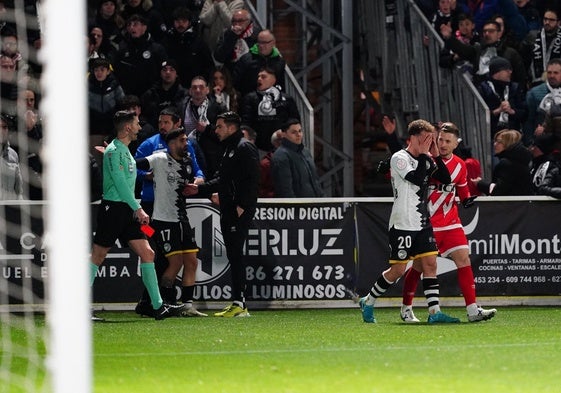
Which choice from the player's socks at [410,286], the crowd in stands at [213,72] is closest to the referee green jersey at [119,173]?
the crowd in stands at [213,72]

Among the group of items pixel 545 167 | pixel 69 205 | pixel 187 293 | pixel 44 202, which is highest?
pixel 69 205

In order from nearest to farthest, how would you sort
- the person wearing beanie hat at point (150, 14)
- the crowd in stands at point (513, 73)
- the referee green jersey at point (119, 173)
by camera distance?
the referee green jersey at point (119, 173) < the crowd in stands at point (513, 73) < the person wearing beanie hat at point (150, 14)

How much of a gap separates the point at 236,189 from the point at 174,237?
881 millimetres

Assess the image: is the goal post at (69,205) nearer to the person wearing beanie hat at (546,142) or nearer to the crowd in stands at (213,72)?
the crowd in stands at (213,72)

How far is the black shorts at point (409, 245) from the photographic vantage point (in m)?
13.9

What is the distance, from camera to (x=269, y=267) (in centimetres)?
1686

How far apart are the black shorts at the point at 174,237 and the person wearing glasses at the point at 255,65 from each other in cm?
405

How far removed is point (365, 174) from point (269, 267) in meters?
7.74

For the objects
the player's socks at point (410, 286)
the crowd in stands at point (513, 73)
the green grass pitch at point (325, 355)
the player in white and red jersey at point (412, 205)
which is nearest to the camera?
the green grass pitch at point (325, 355)

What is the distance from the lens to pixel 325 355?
11.0 meters

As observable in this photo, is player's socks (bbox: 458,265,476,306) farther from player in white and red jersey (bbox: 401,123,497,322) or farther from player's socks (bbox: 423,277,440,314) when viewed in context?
player's socks (bbox: 423,277,440,314)

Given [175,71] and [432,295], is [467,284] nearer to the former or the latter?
[432,295]

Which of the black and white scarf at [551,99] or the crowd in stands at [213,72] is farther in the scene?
the black and white scarf at [551,99]

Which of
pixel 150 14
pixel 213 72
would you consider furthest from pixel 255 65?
pixel 150 14
